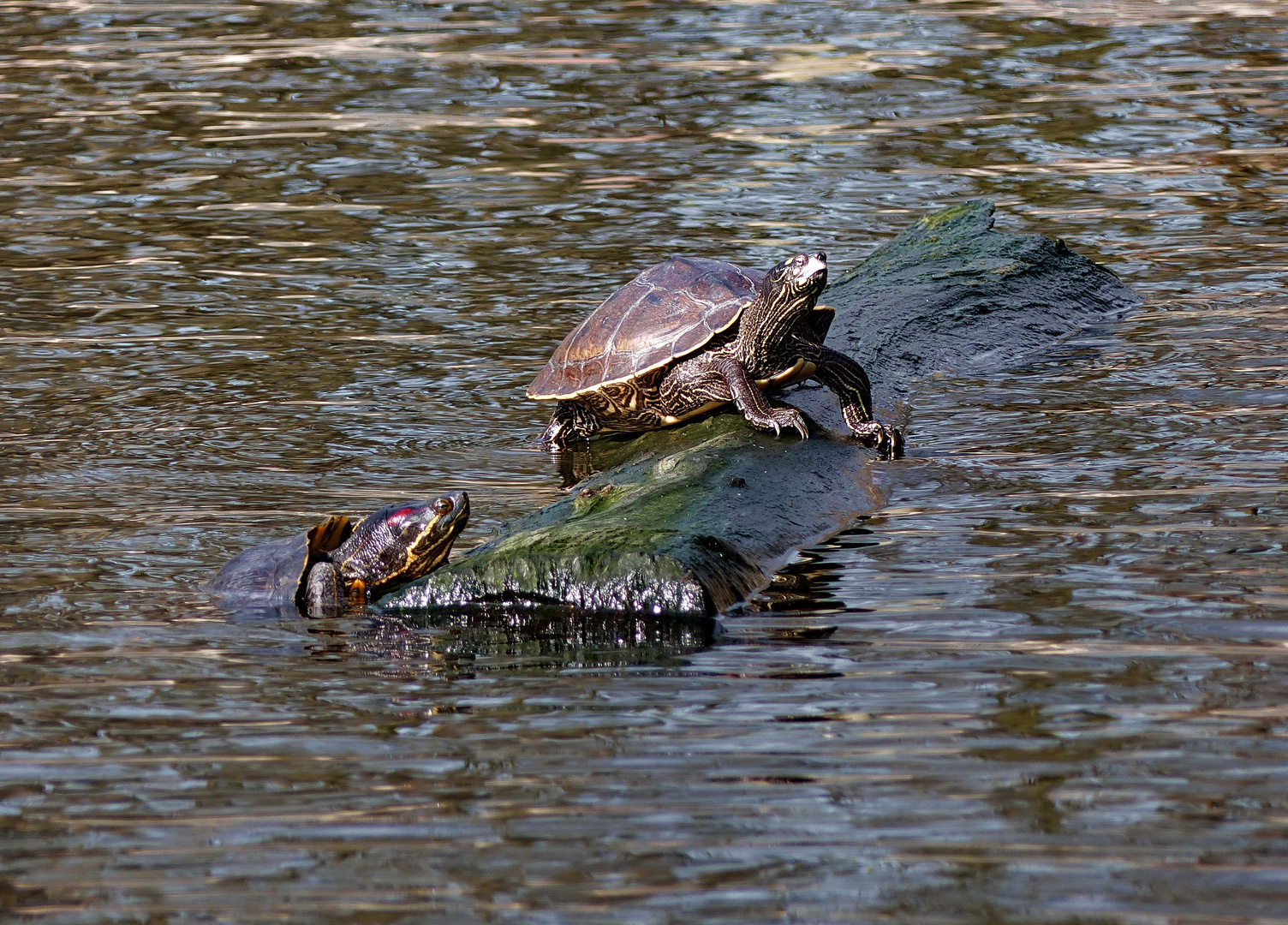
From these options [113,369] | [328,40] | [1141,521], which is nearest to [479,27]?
[328,40]

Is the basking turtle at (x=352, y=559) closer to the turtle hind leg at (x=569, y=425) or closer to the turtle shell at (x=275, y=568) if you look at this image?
the turtle shell at (x=275, y=568)

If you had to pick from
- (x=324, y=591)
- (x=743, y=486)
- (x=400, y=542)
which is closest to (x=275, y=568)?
(x=324, y=591)

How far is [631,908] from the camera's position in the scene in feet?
11.5

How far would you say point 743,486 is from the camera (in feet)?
20.0

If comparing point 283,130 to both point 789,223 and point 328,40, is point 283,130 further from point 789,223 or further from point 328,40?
point 789,223

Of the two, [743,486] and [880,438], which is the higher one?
[743,486]

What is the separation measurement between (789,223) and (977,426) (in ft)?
14.9

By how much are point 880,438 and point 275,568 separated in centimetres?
268

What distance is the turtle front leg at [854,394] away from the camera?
7.02 meters

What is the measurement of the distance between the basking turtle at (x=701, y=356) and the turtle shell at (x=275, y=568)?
76.1 inches

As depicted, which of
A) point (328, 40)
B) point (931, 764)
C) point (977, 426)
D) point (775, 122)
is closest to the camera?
point (931, 764)

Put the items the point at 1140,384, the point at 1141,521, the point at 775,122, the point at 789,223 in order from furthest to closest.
→ the point at 775,122, the point at 789,223, the point at 1140,384, the point at 1141,521

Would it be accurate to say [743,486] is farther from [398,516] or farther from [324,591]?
[324,591]

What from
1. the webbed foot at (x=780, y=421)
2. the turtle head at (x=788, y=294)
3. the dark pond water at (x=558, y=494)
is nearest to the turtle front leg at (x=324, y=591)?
Result: the dark pond water at (x=558, y=494)
